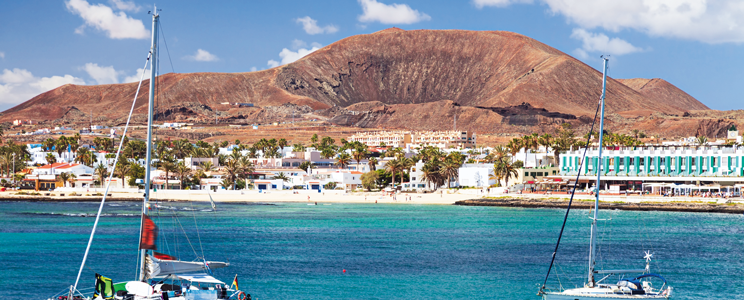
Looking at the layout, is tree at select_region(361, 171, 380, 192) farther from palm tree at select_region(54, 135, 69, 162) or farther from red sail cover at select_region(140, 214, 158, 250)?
red sail cover at select_region(140, 214, 158, 250)

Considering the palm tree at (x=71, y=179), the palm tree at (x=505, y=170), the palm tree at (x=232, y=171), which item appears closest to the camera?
the palm tree at (x=505, y=170)

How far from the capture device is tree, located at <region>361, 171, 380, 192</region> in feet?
392

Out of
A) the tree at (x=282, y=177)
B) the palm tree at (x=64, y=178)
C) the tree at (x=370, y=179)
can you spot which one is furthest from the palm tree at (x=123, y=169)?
the tree at (x=370, y=179)

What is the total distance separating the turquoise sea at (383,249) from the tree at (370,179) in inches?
1259

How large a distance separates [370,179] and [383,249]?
66019mm

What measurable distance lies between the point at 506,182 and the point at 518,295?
7328 centimetres

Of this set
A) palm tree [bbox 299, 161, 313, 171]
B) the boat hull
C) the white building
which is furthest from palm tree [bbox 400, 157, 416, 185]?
the boat hull

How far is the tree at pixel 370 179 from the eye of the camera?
11956 centimetres

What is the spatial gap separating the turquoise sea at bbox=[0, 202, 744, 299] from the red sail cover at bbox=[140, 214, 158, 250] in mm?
10379

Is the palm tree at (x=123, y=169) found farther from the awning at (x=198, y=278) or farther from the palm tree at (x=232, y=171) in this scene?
the awning at (x=198, y=278)

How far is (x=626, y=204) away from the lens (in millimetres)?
88438

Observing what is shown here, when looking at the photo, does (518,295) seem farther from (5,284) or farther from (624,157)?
(624,157)

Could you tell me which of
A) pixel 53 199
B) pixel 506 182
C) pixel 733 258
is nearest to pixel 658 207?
pixel 506 182

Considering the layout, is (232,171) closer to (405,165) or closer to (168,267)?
(405,165)
